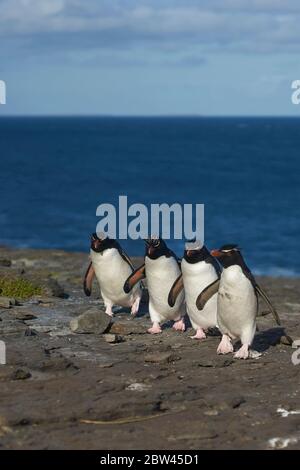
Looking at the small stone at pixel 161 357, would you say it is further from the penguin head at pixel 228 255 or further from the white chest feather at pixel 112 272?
the white chest feather at pixel 112 272

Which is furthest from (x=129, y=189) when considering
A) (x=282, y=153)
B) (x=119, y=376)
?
(x=119, y=376)

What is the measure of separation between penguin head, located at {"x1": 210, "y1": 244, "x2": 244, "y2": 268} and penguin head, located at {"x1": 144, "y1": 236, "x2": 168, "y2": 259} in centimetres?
141

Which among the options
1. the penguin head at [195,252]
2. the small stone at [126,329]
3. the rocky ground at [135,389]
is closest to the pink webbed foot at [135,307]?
the rocky ground at [135,389]

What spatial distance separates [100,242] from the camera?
1248 centimetres

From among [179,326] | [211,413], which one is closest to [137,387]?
[211,413]

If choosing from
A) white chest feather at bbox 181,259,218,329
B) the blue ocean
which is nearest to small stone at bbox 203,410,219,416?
white chest feather at bbox 181,259,218,329

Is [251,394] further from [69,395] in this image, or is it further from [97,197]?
[97,197]

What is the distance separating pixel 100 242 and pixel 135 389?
411cm

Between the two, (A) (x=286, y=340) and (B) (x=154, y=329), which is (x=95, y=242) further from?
(A) (x=286, y=340)

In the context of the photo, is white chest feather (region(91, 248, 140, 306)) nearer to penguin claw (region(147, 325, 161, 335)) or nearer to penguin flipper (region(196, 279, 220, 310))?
penguin claw (region(147, 325, 161, 335))

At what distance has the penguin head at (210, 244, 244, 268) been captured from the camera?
10296 millimetres
